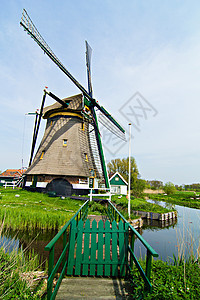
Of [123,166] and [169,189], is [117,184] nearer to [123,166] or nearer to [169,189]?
[123,166]

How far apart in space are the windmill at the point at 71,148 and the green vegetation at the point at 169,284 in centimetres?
1238

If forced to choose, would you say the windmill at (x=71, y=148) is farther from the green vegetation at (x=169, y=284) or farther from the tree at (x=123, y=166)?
the tree at (x=123, y=166)

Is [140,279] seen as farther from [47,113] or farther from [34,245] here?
[47,113]

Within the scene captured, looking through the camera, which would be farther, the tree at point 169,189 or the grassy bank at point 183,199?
the tree at point 169,189

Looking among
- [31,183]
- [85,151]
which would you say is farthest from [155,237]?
[31,183]

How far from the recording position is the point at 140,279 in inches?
111

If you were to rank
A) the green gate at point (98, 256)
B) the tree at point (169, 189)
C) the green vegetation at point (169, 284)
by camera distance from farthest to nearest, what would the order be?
the tree at point (169, 189), the green gate at point (98, 256), the green vegetation at point (169, 284)

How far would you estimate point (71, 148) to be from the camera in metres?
18.0

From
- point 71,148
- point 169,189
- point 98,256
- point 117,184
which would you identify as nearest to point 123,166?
point 117,184

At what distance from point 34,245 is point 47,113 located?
16.4m

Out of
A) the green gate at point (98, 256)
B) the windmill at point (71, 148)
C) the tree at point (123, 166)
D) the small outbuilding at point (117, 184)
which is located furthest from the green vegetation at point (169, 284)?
the tree at point (123, 166)

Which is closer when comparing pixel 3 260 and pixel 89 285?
pixel 89 285

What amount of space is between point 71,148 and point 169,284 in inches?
634

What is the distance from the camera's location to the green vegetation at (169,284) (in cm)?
236
